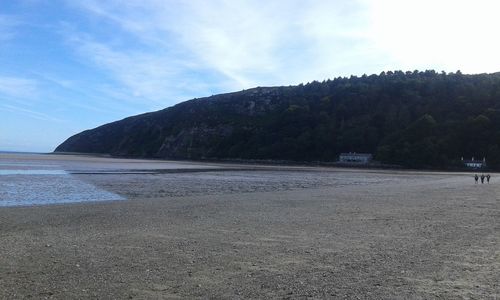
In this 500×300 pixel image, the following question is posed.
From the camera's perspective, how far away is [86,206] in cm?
1923

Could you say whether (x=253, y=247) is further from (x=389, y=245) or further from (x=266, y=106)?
(x=266, y=106)

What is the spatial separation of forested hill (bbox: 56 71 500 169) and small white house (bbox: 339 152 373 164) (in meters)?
2.54

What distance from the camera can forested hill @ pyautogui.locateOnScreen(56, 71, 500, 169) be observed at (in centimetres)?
10139

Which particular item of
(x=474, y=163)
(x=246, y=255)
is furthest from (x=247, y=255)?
(x=474, y=163)

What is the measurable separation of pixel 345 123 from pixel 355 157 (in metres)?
18.2

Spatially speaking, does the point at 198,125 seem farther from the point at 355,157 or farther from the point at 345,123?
the point at 355,157

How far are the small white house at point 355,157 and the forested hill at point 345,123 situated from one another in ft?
8.34

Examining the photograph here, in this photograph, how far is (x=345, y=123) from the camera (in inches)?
5079

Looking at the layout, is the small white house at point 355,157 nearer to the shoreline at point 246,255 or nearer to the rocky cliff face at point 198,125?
the rocky cliff face at point 198,125

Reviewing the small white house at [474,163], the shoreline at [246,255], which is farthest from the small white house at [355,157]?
the shoreline at [246,255]

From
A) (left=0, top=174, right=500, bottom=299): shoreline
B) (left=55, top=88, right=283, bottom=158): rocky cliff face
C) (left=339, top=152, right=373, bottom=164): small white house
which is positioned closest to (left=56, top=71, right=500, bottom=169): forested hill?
(left=55, top=88, right=283, bottom=158): rocky cliff face

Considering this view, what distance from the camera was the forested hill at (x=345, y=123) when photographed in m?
101

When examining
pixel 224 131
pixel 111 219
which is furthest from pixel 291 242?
pixel 224 131

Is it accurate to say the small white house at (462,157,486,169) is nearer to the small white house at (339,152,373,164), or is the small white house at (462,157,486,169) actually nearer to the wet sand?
the small white house at (339,152,373,164)
